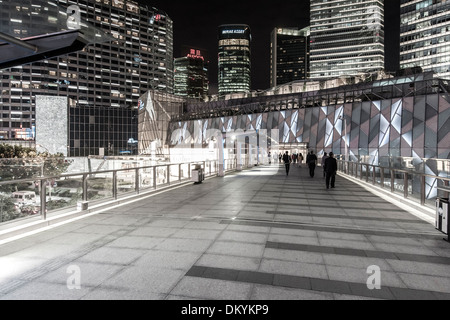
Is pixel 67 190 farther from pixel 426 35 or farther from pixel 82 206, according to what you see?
pixel 426 35

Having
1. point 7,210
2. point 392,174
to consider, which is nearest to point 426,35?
point 392,174

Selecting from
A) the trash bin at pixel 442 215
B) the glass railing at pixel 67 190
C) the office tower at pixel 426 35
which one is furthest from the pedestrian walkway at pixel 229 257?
the office tower at pixel 426 35

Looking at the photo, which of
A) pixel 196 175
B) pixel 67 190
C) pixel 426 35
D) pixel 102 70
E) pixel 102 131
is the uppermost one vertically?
pixel 426 35

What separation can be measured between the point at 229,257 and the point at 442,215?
14.5 feet

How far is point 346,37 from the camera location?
15512cm

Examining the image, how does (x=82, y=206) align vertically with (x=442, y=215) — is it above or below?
below

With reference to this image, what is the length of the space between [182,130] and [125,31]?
91191 mm

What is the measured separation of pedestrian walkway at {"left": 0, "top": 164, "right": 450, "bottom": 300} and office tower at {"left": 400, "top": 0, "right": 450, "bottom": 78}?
415ft

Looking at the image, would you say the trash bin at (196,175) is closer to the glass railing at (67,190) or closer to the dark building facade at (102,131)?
the glass railing at (67,190)

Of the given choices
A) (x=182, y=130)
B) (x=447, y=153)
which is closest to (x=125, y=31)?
(x=182, y=130)

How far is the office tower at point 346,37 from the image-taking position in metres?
151

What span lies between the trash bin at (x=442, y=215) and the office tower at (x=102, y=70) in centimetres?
8632

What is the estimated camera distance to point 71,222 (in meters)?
7.61

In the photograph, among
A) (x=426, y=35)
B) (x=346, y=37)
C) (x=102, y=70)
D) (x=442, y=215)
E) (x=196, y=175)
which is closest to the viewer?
(x=442, y=215)
